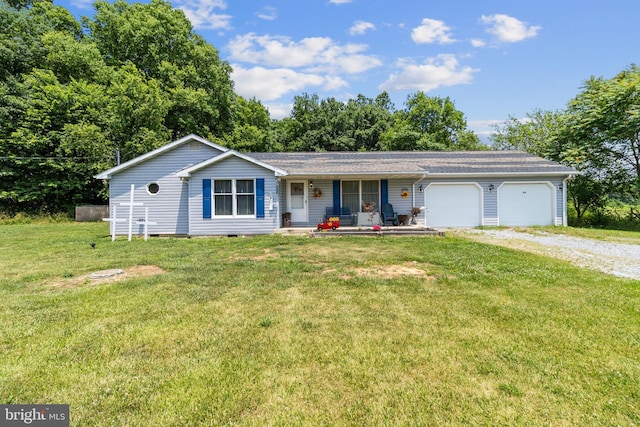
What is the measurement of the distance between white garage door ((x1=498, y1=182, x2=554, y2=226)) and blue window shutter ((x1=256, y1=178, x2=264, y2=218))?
996 centimetres

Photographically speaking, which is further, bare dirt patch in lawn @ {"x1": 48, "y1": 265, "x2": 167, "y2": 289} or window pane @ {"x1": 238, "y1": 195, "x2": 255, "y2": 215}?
window pane @ {"x1": 238, "y1": 195, "x2": 255, "y2": 215}

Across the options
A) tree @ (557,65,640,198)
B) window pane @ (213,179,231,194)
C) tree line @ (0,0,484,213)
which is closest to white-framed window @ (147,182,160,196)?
window pane @ (213,179,231,194)

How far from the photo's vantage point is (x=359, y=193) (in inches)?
520

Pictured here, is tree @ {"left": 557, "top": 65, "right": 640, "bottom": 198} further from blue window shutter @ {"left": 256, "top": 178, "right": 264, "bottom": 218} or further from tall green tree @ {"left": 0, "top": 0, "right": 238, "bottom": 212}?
tall green tree @ {"left": 0, "top": 0, "right": 238, "bottom": 212}

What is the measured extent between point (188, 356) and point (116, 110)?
23.2m

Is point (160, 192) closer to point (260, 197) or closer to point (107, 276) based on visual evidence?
point (260, 197)

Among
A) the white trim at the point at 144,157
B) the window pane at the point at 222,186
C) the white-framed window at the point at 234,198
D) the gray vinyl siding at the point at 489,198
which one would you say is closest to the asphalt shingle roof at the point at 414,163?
the gray vinyl siding at the point at 489,198

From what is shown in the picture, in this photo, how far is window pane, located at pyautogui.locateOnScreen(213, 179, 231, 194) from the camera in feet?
37.6

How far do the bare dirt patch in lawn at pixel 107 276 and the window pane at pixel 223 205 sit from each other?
5185 millimetres

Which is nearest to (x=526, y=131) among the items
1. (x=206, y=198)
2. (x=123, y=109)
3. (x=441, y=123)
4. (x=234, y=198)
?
(x=441, y=123)

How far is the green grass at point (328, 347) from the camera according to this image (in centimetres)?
215

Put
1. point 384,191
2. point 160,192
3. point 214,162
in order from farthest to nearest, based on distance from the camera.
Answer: point 384,191, point 160,192, point 214,162

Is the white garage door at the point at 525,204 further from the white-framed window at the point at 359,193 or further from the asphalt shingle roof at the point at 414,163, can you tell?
the white-framed window at the point at 359,193

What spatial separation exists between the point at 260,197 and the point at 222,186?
146 centimetres
